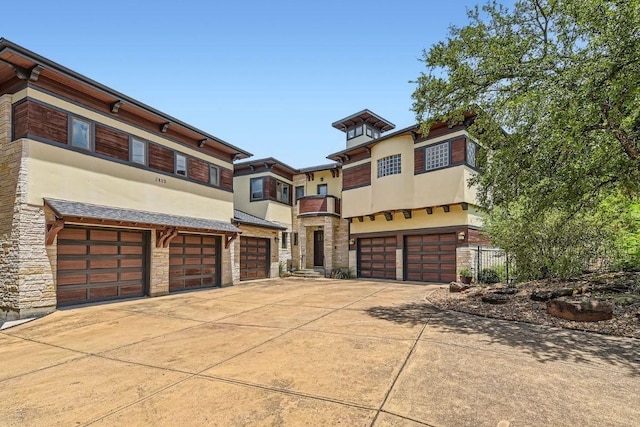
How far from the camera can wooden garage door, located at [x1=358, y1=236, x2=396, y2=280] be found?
18.8 metres

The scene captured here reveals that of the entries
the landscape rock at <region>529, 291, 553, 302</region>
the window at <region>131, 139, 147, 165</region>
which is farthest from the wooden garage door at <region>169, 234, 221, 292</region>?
the landscape rock at <region>529, 291, 553, 302</region>

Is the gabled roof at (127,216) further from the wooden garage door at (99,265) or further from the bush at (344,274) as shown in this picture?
the bush at (344,274)

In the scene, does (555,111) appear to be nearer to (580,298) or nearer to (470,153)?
(580,298)

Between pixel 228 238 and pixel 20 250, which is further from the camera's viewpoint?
pixel 228 238

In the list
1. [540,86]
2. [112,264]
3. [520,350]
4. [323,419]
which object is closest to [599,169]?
[540,86]

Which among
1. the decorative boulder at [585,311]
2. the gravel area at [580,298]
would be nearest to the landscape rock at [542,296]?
the gravel area at [580,298]

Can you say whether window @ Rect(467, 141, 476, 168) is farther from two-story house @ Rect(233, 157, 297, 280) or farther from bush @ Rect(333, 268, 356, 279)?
two-story house @ Rect(233, 157, 297, 280)

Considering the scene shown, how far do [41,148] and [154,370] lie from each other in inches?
335

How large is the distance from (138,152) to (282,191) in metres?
11.0

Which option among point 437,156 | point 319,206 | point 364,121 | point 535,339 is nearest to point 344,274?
point 319,206

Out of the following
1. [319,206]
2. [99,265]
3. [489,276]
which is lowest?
[489,276]

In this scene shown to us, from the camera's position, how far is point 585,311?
702cm

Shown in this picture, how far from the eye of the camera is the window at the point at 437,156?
1580 cm

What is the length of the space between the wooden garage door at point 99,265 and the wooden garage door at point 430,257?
12676mm
